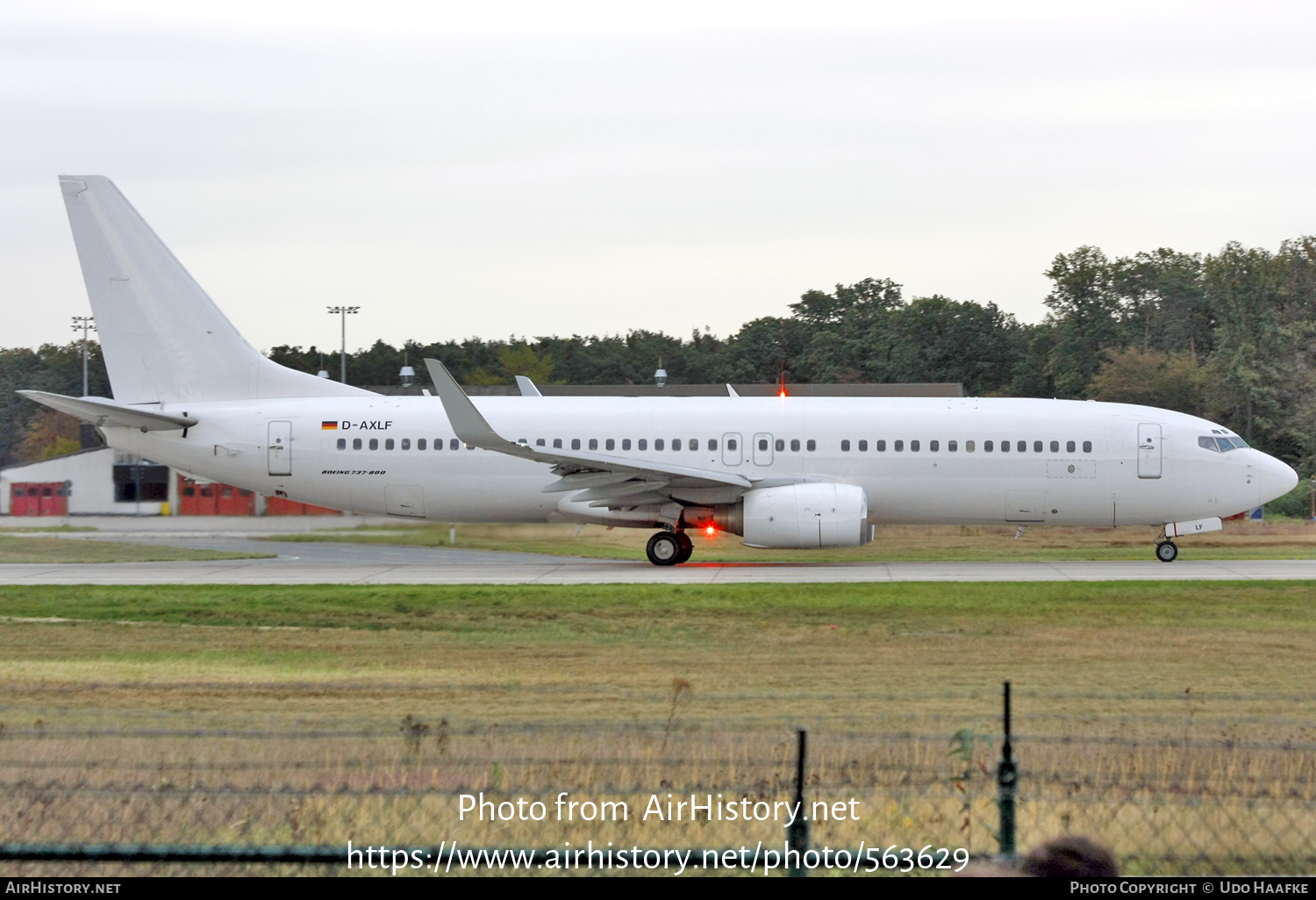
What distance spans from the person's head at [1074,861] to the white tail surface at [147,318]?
2737 centimetres

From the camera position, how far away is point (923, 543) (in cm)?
3472

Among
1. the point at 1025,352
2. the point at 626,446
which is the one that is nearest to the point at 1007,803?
the point at 626,446

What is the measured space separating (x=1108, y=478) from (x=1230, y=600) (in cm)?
684

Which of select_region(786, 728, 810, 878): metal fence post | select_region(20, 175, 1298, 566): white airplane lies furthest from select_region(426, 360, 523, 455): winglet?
select_region(786, 728, 810, 878): metal fence post

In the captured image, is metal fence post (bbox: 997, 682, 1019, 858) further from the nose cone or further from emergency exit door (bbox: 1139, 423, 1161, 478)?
the nose cone

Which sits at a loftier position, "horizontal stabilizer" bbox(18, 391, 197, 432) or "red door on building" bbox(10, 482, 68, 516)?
"horizontal stabilizer" bbox(18, 391, 197, 432)

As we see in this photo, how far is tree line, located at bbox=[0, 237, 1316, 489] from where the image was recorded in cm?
6378

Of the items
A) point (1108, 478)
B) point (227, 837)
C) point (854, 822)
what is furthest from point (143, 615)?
point (1108, 478)

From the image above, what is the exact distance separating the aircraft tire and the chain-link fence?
1735cm

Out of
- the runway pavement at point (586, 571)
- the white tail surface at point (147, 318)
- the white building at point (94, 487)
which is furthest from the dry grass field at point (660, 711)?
the white building at point (94, 487)

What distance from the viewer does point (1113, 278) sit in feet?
277

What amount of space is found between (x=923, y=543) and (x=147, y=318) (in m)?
19.7

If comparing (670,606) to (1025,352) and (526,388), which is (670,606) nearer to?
(526,388)

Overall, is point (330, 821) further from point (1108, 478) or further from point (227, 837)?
point (1108, 478)
